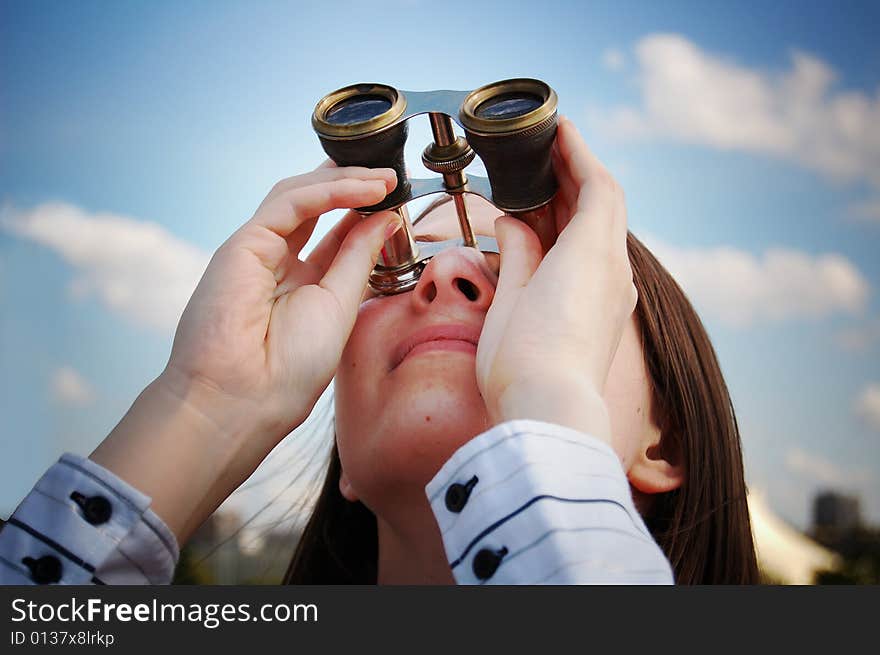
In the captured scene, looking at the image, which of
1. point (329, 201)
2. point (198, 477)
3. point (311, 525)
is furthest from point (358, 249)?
point (311, 525)

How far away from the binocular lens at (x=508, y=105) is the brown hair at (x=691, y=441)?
0.38 m

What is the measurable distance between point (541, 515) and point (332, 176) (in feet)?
1.74

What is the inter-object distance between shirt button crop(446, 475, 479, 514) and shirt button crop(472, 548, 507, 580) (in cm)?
5

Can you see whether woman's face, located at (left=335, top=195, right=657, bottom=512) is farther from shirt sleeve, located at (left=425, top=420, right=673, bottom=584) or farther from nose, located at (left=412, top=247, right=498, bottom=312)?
shirt sleeve, located at (left=425, top=420, right=673, bottom=584)

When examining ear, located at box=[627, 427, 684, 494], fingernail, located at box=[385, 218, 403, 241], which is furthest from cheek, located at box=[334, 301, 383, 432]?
ear, located at box=[627, 427, 684, 494]

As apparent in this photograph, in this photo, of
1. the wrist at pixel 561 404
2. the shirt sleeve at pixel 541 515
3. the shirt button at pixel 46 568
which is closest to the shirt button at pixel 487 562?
the shirt sleeve at pixel 541 515

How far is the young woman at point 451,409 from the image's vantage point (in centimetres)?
79

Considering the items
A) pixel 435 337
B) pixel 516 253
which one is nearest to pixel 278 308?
pixel 435 337

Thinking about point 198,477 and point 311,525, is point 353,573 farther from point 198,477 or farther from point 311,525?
point 198,477

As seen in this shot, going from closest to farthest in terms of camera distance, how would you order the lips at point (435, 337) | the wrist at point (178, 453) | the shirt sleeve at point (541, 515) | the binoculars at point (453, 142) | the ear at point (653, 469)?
the shirt sleeve at point (541, 515)
the wrist at point (178, 453)
the binoculars at point (453, 142)
the lips at point (435, 337)
the ear at point (653, 469)

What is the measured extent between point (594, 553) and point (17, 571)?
538 mm

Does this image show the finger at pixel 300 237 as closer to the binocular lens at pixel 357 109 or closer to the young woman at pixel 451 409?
the young woman at pixel 451 409

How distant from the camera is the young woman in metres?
0.79

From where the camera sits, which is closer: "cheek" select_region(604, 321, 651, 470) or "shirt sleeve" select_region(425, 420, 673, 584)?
"shirt sleeve" select_region(425, 420, 673, 584)
